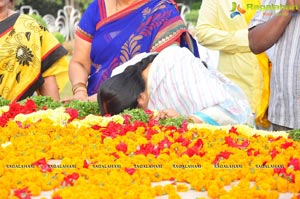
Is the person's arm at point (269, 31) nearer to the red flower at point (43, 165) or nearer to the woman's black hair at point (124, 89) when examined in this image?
the woman's black hair at point (124, 89)

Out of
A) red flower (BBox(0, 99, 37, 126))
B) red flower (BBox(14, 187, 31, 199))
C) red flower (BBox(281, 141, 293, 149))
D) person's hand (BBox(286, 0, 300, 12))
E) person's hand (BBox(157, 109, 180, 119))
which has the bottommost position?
red flower (BBox(0, 99, 37, 126))

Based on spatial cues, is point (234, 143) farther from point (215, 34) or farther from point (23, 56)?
point (23, 56)

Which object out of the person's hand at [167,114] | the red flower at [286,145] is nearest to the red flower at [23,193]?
the red flower at [286,145]

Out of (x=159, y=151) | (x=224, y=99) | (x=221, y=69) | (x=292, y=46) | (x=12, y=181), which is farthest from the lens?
(x=221, y=69)

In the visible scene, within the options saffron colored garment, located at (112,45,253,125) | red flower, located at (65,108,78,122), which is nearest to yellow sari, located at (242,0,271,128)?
saffron colored garment, located at (112,45,253,125)

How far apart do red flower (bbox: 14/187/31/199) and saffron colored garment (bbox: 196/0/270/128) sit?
2.76 m

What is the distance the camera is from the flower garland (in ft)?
8.87

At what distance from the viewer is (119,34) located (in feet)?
15.9

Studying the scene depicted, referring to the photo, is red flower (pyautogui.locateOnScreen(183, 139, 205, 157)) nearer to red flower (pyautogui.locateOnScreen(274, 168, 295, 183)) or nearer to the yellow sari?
red flower (pyautogui.locateOnScreen(274, 168, 295, 183))

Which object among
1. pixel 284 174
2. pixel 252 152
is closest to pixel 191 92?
pixel 252 152

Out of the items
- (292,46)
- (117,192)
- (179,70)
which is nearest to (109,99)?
(179,70)

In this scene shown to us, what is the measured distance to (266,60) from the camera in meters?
5.11

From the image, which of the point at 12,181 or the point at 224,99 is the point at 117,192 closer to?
the point at 12,181

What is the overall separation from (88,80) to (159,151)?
1876mm
